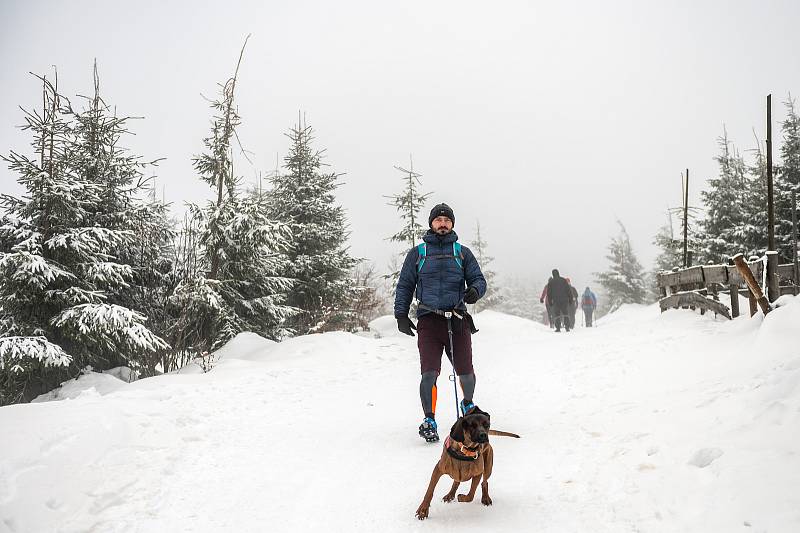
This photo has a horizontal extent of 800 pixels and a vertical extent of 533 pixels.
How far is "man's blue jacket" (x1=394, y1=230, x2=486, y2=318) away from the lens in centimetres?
473

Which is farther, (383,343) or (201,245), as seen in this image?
(383,343)

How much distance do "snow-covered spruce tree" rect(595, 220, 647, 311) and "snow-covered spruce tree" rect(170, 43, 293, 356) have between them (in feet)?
125

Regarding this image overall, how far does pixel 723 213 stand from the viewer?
24.2 meters

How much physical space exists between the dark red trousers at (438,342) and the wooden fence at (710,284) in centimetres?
636

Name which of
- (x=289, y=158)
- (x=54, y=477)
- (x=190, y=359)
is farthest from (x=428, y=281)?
(x=289, y=158)

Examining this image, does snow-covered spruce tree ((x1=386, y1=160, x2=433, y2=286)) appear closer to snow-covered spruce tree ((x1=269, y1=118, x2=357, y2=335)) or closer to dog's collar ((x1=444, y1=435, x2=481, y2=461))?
snow-covered spruce tree ((x1=269, y1=118, x2=357, y2=335))

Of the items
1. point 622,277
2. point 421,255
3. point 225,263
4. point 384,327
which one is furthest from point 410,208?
point 622,277

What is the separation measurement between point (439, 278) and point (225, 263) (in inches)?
318

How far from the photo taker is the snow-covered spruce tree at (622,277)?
43531 millimetres

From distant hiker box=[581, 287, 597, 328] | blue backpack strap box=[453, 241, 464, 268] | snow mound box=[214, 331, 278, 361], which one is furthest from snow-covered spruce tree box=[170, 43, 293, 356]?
distant hiker box=[581, 287, 597, 328]

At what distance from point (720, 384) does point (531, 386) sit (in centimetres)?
319

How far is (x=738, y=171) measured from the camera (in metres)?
26.7

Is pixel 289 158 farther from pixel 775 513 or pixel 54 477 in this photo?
pixel 775 513

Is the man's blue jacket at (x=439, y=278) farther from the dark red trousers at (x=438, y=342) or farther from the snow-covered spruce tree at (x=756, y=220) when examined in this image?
the snow-covered spruce tree at (x=756, y=220)
